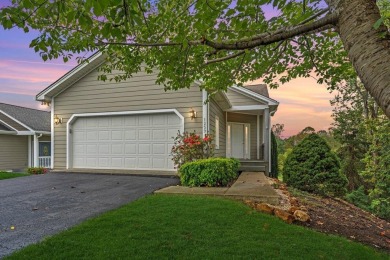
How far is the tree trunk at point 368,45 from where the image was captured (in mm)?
1885

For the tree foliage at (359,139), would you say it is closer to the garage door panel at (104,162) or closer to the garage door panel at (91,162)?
the garage door panel at (104,162)

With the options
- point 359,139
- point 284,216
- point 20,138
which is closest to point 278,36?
point 284,216

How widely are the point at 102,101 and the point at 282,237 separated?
30.2 ft

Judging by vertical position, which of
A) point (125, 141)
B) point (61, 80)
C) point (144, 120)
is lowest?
point (125, 141)

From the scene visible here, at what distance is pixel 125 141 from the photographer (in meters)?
10.8

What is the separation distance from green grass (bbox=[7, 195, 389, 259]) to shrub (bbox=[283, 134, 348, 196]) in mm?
4099

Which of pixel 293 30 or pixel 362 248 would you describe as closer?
pixel 293 30

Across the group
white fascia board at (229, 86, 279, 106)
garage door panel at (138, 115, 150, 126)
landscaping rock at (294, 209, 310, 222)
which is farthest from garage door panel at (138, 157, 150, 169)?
landscaping rock at (294, 209, 310, 222)

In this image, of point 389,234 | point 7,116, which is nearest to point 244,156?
point 389,234

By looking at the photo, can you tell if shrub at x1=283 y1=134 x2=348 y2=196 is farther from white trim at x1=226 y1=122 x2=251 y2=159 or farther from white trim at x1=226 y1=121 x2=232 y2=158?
white trim at x1=226 y1=122 x2=251 y2=159

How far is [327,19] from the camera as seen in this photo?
2.42 m

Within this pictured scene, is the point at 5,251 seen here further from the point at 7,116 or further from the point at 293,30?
the point at 7,116

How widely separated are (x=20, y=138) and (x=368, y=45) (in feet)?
68.8

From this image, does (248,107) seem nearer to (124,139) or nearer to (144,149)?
(144,149)
